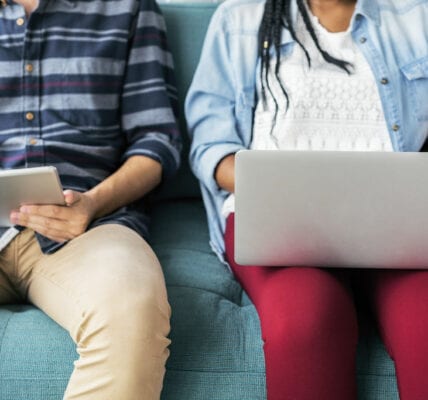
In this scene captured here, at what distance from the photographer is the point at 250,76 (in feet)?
4.67

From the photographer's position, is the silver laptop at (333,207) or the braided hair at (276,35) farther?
the braided hair at (276,35)

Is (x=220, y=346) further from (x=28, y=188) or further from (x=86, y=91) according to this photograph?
(x=86, y=91)

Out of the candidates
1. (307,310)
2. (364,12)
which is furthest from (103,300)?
(364,12)

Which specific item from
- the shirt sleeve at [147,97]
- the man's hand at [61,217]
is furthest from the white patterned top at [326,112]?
the man's hand at [61,217]

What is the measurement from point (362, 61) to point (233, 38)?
27cm

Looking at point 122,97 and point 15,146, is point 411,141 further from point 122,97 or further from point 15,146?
point 15,146

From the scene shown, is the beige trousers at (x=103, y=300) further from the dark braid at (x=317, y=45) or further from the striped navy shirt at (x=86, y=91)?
the dark braid at (x=317, y=45)

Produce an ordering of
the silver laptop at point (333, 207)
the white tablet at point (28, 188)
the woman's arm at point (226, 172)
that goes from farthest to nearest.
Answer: the woman's arm at point (226, 172)
the white tablet at point (28, 188)
the silver laptop at point (333, 207)

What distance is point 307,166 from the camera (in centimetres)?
94

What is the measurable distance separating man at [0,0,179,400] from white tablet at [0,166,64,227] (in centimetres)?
2

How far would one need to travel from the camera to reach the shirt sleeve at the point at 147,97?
4.77 feet

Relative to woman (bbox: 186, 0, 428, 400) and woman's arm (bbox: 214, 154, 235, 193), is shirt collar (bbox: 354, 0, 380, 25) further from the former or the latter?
woman's arm (bbox: 214, 154, 235, 193)

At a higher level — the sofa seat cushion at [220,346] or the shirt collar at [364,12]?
the shirt collar at [364,12]

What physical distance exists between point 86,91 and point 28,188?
34cm
